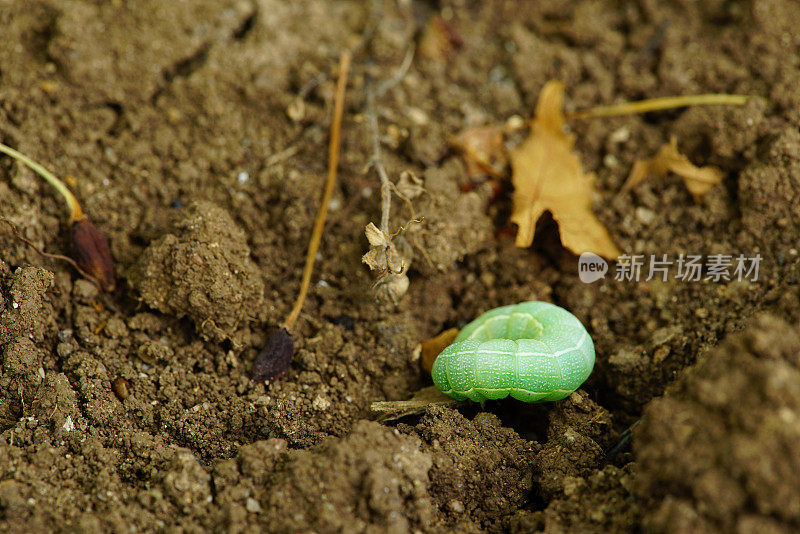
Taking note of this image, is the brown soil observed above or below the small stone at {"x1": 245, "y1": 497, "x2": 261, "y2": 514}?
above

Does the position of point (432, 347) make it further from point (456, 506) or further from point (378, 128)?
point (378, 128)

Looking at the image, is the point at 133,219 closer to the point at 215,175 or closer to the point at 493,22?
the point at 215,175

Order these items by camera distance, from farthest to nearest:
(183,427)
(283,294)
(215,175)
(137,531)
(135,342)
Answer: (215,175) → (283,294) → (135,342) → (183,427) → (137,531)

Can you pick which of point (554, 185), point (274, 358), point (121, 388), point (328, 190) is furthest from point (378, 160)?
point (121, 388)

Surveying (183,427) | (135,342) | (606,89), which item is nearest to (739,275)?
(606,89)

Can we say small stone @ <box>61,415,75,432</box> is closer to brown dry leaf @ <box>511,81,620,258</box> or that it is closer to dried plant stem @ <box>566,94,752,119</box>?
brown dry leaf @ <box>511,81,620,258</box>

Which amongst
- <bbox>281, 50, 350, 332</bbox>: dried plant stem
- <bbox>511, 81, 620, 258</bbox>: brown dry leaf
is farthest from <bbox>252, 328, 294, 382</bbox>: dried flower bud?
<bbox>511, 81, 620, 258</bbox>: brown dry leaf

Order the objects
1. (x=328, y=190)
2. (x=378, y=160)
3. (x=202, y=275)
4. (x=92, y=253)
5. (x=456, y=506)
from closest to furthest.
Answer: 1. (x=456, y=506)
2. (x=202, y=275)
3. (x=92, y=253)
4. (x=378, y=160)
5. (x=328, y=190)
